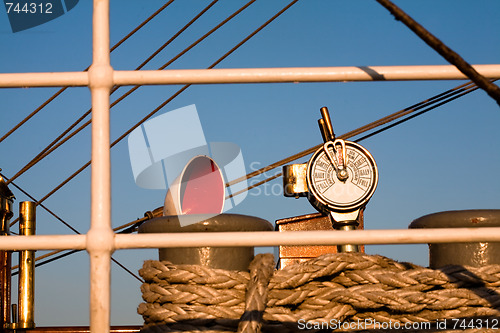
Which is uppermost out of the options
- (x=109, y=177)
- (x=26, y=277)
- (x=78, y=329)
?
(x=109, y=177)

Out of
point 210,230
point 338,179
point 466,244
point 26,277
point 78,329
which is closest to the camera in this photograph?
point 210,230

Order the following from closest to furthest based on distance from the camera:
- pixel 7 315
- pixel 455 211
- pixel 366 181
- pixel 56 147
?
pixel 455 211, pixel 7 315, pixel 366 181, pixel 56 147

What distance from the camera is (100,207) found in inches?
55.0

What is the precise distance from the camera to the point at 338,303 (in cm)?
171

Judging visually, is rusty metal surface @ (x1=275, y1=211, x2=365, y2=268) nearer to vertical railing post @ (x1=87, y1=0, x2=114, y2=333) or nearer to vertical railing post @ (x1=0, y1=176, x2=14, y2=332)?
vertical railing post @ (x1=0, y1=176, x2=14, y2=332)

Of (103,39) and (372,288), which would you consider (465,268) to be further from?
(103,39)

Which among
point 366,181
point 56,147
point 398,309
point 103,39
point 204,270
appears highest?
point 56,147

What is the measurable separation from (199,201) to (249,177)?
215cm

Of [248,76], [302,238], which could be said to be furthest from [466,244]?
[248,76]

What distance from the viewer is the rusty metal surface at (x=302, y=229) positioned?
9.65 feet

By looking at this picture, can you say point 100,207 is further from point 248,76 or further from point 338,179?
point 338,179

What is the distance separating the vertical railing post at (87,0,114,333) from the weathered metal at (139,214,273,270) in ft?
1.15

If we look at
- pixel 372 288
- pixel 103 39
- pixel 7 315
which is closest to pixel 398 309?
pixel 372 288

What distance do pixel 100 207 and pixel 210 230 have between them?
384 mm
